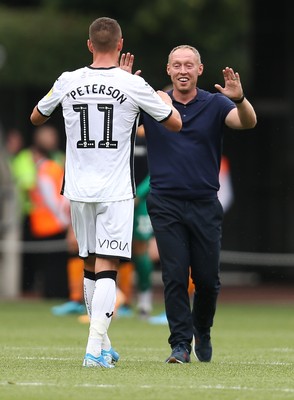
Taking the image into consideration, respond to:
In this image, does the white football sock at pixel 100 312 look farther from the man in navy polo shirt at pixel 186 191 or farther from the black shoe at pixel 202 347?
the black shoe at pixel 202 347

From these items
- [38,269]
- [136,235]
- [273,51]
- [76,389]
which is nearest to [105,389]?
[76,389]

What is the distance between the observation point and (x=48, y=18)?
2203 centimetres

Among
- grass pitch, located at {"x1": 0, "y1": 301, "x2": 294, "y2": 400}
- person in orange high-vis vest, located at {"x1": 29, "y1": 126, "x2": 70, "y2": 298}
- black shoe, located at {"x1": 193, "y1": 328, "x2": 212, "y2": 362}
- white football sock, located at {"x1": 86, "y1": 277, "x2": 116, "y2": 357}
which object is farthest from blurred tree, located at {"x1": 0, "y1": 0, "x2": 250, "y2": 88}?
white football sock, located at {"x1": 86, "y1": 277, "x2": 116, "y2": 357}

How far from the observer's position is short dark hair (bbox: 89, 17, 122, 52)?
9.23 metres

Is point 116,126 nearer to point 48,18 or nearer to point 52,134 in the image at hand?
point 52,134

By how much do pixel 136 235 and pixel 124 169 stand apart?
688cm

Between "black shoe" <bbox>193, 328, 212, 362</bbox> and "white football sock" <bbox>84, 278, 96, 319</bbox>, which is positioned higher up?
"white football sock" <bbox>84, 278, 96, 319</bbox>

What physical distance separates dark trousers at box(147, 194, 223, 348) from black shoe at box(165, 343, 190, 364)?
45mm

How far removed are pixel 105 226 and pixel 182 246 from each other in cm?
83

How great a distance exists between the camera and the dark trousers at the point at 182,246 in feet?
32.4

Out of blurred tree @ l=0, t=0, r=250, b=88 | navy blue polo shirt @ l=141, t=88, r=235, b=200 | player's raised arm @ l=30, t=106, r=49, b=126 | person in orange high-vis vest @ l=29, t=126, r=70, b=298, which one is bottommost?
person in orange high-vis vest @ l=29, t=126, r=70, b=298

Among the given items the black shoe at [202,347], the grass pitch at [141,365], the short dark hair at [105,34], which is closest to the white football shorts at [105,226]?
the grass pitch at [141,365]

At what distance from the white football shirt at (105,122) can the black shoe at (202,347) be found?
1.50 meters

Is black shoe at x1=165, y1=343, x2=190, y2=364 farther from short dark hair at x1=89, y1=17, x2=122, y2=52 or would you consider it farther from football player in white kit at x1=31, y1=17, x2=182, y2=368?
short dark hair at x1=89, y1=17, x2=122, y2=52
